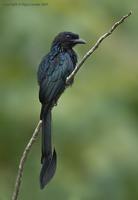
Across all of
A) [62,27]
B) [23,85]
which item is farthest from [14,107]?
[62,27]

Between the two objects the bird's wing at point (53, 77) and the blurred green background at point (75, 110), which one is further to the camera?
the blurred green background at point (75, 110)

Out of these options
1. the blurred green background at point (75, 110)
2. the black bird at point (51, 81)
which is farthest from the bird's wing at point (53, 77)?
the blurred green background at point (75, 110)

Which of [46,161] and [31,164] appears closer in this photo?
[46,161]

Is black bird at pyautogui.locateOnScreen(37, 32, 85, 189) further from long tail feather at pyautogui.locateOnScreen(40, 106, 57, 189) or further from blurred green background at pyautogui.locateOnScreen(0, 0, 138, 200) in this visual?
A: blurred green background at pyautogui.locateOnScreen(0, 0, 138, 200)

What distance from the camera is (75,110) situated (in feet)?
34.5

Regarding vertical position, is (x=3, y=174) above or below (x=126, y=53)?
below

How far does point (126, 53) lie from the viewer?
10.9 metres

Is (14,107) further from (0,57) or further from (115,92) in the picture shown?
(115,92)

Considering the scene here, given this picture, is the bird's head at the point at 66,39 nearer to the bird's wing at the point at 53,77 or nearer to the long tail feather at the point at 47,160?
the bird's wing at the point at 53,77

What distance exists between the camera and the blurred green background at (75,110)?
1019 cm

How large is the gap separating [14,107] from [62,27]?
44.4 inches

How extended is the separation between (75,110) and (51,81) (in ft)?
20.6

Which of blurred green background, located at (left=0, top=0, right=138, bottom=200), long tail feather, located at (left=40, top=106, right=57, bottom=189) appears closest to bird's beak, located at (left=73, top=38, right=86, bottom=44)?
long tail feather, located at (left=40, top=106, right=57, bottom=189)

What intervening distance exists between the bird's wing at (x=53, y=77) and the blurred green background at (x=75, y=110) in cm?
528
